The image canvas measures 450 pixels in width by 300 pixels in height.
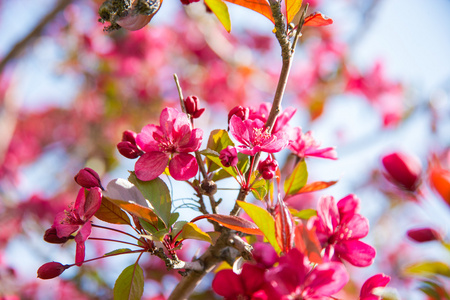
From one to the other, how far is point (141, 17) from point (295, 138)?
530 mm

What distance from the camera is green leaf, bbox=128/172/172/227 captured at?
94 centimetres

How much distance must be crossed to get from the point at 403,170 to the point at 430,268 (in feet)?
0.69

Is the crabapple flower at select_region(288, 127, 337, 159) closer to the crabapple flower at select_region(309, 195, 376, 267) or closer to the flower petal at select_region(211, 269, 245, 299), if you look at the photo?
the crabapple flower at select_region(309, 195, 376, 267)

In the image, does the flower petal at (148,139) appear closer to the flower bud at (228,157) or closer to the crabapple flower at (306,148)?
the flower bud at (228,157)

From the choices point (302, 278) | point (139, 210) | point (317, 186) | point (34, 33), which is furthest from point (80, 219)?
point (34, 33)

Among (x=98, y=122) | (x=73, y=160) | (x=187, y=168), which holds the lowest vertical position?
(x=73, y=160)

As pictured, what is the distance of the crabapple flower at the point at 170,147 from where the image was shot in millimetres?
956

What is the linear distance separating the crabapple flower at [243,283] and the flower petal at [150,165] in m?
0.28

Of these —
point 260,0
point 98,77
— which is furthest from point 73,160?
point 260,0

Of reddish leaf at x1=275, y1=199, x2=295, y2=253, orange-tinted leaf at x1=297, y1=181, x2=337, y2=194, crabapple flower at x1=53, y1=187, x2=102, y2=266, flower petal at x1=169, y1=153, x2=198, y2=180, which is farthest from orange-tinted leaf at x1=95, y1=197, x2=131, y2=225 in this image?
orange-tinted leaf at x1=297, y1=181, x2=337, y2=194

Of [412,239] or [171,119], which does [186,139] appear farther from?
[412,239]

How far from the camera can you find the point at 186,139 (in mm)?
993

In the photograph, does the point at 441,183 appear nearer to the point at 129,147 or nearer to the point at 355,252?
the point at 355,252

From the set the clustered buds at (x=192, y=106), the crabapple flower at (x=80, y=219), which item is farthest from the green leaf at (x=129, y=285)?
the clustered buds at (x=192, y=106)
